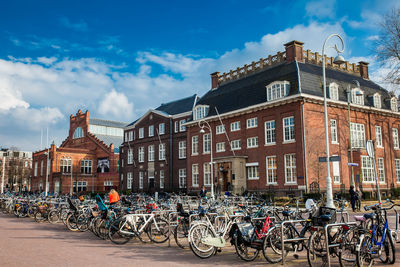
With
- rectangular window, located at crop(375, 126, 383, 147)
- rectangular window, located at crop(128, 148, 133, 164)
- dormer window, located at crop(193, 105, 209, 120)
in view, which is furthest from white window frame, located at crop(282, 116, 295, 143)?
rectangular window, located at crop(128, 148, 133, 164)

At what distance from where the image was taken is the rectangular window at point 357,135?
113 ft

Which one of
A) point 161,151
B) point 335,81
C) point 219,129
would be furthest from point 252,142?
point 161,151

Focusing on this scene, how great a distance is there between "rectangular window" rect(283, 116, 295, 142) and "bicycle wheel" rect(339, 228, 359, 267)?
25076mm

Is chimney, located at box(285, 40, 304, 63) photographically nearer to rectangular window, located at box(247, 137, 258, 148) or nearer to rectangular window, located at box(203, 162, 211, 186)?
rectangular window, located at box(247, 137, 258, 148)

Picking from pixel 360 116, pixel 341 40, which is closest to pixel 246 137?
pixel 360 116

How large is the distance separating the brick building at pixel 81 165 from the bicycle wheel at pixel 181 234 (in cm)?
5772

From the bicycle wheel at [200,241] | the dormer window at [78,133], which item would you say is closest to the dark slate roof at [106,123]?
the dormer window at [78,133]

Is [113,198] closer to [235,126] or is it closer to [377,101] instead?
[235,126]

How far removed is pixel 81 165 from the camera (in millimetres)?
70750

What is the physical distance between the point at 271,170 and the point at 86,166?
155 feet

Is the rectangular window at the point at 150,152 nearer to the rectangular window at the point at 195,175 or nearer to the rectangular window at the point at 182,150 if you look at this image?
the rectangular window at the point at 182,150

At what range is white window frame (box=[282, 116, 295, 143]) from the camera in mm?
32228

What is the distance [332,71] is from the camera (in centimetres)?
3769

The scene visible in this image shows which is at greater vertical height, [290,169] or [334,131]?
[334,131]
